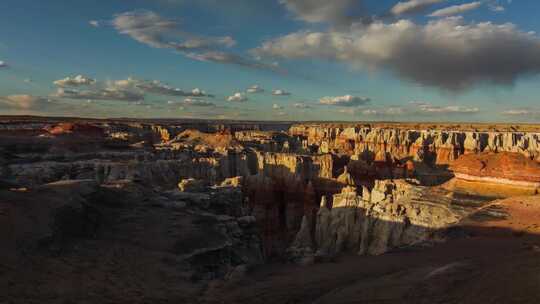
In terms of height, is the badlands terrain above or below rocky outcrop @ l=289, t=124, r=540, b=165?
below

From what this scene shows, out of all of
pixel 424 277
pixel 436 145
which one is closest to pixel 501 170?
pixel 436 145

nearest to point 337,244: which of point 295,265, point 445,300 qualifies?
point 295,265

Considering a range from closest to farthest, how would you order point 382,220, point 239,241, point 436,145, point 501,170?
point 239,241 → point 382,220 → point 501,170 → point 436,145

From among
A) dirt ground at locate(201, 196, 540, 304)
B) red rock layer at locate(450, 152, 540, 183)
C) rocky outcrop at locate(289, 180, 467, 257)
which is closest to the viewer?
dirt ground at locate(201, 196, 540, 304)

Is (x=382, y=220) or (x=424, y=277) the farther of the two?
(x=382, y=220)

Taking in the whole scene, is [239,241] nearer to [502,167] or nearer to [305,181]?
[305,181]

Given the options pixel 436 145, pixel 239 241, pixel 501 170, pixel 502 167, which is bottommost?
pixel 239 241

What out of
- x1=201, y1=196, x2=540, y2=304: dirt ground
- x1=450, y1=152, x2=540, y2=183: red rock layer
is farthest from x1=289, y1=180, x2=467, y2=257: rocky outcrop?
x1=450, y1=152, x2=540, y2=183: red rock layer

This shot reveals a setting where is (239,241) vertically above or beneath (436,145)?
beneath

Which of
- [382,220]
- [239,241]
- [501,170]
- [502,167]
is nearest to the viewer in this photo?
[239,241]

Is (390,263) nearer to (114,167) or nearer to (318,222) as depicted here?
(318,222)

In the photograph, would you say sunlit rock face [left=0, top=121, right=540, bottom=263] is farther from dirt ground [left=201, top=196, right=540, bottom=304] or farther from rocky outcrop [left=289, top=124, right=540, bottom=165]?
dirt ground [left=201, top=196, right=540, bottom=304]
